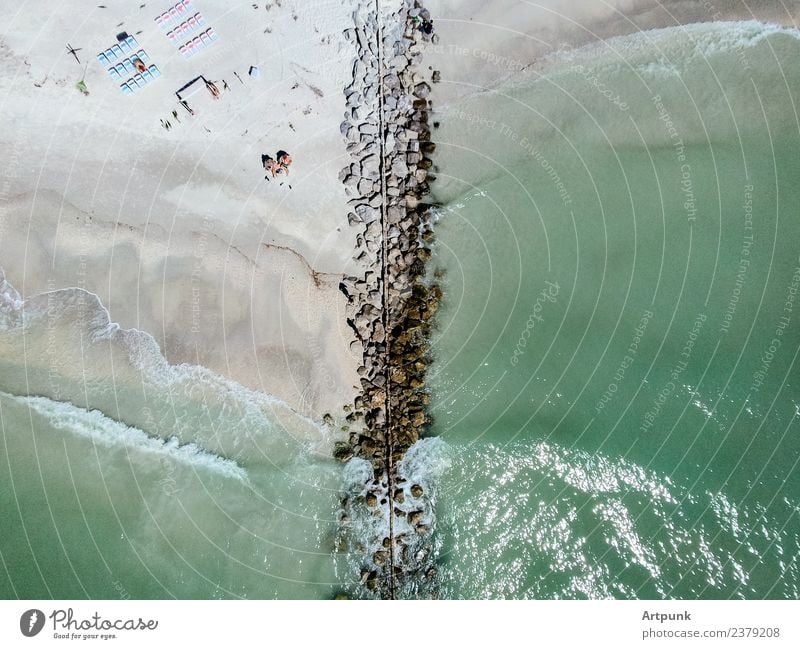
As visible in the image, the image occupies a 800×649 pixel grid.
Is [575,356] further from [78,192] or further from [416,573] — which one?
[78,192]

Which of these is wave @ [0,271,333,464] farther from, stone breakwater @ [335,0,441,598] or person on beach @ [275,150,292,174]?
person on beach @ [275,150,292,174]

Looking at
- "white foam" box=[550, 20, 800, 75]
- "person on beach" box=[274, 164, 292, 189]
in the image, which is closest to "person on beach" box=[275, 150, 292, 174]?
"person on beach" box=[274, 164, 292, 189]

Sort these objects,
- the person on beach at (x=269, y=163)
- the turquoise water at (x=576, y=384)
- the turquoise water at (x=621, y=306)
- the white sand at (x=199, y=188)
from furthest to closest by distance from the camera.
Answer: the turquoise water at (x=621, y=306)
the turquoise water at (x=576, y=384)
the person on beach at (x=269, y=163)
the white sand at (x=199, y=188)

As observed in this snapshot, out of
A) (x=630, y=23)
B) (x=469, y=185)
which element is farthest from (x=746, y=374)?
(x=630, y=23)

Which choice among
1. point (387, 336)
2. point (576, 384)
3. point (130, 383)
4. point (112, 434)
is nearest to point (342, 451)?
point (387, 336)

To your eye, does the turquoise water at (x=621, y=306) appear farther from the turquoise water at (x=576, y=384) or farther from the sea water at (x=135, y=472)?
the sea water at (x=135, y=472)

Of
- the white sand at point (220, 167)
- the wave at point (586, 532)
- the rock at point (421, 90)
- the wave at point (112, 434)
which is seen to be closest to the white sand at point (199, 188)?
the white sand at point (220, 167)

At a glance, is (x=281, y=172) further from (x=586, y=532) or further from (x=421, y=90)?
(x=586, y=532)
